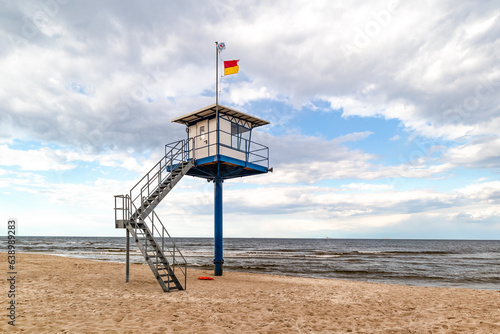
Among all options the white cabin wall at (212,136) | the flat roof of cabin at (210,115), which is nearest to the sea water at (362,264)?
the flat roof of cabin at (210,115)

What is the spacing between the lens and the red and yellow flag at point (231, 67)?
18062mm

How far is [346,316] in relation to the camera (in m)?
9.88

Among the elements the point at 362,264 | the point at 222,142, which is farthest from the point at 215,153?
the point at 362,264

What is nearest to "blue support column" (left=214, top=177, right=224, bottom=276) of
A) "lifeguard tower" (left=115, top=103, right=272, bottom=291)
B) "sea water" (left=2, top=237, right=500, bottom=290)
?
"lifeguard tower" (left=115, top=103, right=272, bottom=291)

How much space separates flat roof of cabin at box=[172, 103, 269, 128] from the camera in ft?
56.5

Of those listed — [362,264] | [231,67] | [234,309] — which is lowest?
[362,264]

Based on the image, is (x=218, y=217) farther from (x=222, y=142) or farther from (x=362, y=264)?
(x=362, y=264)

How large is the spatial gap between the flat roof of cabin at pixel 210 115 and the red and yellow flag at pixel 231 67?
226 cm

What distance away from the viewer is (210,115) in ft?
58.1

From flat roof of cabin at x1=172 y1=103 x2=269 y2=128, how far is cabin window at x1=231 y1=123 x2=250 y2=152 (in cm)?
59

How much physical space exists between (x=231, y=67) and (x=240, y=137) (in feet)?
12.7

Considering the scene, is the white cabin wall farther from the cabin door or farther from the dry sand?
the dry sand

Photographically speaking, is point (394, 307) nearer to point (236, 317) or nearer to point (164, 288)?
point (236, 317)

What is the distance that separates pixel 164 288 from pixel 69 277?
6.75m
